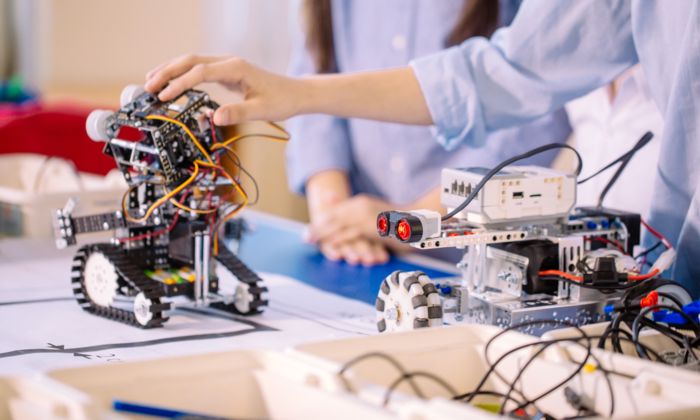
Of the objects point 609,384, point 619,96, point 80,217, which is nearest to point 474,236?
point 609,384

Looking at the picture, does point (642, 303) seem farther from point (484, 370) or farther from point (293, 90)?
point (293, 90)

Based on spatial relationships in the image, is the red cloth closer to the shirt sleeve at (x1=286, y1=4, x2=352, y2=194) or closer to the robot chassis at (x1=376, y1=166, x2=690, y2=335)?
the shirt sleeve at (x1=286, y1=4, x2=352, y2=194)

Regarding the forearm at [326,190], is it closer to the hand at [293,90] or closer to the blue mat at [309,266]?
the blue mat at [309,266]

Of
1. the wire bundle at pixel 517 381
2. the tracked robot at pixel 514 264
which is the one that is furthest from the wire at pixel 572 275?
the wire bundle at pixel 517 381

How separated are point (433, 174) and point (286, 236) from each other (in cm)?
41

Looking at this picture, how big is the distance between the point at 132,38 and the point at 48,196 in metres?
2.62

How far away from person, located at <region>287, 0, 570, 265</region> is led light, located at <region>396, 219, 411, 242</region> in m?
0.90

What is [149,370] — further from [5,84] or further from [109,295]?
[5,84]

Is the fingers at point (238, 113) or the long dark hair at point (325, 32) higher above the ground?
the long dark hair at point (325, 32)

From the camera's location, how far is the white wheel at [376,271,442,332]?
1129mm

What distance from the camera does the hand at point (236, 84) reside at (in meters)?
1.29

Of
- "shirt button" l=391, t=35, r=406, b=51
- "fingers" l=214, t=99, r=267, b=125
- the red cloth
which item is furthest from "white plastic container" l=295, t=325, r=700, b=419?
the red cloth

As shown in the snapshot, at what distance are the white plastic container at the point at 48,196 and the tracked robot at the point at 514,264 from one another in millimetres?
785

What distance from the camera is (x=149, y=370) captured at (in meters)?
0.85
